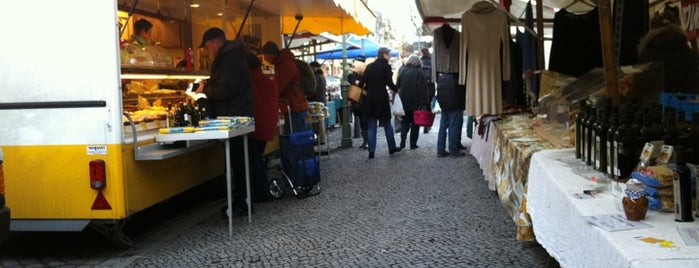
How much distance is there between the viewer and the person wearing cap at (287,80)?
934 centimetres

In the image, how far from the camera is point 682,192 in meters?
2.37

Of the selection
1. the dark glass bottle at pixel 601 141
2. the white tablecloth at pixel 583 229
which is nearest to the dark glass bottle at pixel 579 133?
the white tablecloth at pixel 583 229

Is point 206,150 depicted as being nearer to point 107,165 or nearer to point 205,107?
point 205,107

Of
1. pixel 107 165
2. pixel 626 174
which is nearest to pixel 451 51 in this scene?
pixel 107 165

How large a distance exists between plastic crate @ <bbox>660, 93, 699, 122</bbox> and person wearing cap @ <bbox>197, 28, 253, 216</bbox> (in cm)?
371

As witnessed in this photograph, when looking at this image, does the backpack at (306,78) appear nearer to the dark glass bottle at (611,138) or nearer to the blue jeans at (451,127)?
the blue jeans at (451,127)

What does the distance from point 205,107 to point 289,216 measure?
1436 millimetres

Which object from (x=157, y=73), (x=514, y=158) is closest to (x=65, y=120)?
(x=157, y=73)

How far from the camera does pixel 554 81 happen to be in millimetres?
6141

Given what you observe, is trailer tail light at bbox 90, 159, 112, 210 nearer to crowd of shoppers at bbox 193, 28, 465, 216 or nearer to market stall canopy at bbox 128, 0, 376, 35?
crowd of shoppers at bbox 193, 28, 465, 216

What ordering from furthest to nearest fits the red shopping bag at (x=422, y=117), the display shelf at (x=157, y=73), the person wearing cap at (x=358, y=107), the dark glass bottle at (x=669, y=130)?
the person wearing cap at (x=358, y=107) < the red shopping bag at (x=422, y=117) < the display shelf at (x=157, y=73) < the dark glass bottle at (x=669, y=130)

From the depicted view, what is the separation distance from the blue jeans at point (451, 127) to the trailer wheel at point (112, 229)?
605cm

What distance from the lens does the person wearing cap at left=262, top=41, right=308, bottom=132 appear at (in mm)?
9336

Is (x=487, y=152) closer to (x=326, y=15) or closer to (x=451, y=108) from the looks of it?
(x=451, y=108)
